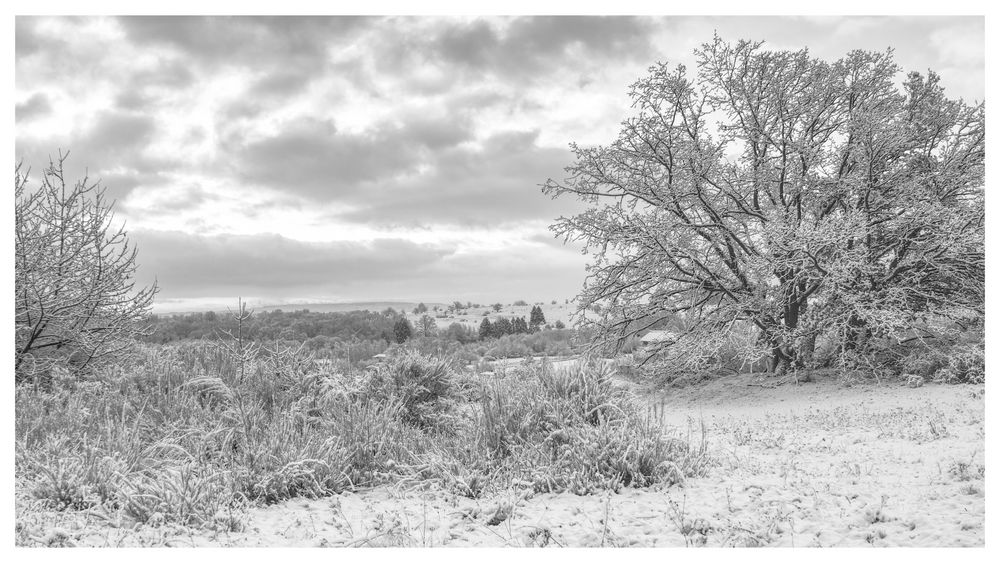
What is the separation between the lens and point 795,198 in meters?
12.1

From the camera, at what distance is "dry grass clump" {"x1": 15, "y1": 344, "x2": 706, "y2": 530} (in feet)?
14.6

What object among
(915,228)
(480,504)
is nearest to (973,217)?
(915,228)

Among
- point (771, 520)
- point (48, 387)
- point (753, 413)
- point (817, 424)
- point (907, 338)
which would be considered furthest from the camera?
point (907, 338)

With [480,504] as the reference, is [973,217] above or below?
above

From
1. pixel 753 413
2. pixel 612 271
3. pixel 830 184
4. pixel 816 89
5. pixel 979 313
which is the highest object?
pixel 816 89

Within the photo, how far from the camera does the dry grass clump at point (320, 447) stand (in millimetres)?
4453

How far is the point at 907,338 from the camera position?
38.8ft

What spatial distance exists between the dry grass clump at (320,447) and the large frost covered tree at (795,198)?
566cm

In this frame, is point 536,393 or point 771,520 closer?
point 771,520

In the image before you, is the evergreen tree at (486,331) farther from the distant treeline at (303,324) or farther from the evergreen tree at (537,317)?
the distant treeline at (303,324)

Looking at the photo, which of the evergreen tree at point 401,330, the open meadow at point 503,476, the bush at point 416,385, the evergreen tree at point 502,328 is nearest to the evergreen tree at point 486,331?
the evergreen tree at point 502,328

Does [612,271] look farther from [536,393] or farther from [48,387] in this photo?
[48,387]

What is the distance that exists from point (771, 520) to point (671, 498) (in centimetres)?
73

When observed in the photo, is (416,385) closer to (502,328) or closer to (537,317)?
(502,328)
